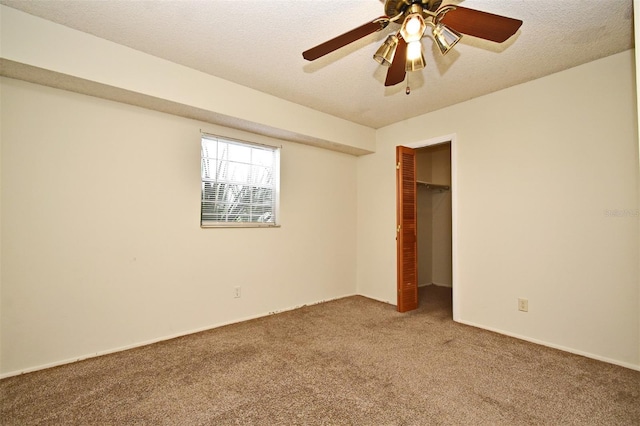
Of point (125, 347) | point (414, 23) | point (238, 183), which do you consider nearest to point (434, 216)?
point (238, 183)

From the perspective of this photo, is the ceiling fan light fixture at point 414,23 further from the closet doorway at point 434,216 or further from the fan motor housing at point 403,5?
the closet doorway at point 434,216

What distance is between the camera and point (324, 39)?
2221 mm

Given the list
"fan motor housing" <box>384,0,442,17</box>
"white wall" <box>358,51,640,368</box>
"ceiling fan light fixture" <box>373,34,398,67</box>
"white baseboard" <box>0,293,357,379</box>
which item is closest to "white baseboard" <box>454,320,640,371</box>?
"white wall" <box>358,51,640,368</box>

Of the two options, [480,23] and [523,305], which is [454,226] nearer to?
[523,305]

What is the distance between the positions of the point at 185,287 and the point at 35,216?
1286mm

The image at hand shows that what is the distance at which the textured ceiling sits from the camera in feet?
6.20

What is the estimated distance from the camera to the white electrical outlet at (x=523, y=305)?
282cm

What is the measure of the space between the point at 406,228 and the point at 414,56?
229 cm

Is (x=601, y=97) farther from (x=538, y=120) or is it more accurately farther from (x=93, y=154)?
(x=93, y=154)

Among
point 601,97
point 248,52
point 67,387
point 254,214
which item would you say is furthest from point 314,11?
point 67,387

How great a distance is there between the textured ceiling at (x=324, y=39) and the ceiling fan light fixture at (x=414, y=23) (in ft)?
1.46

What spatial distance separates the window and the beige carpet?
4.08 ft

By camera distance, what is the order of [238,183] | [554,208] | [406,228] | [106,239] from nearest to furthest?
[106,239] → [554,208] → [238,183] → [406,228]

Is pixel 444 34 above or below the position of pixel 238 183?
above
